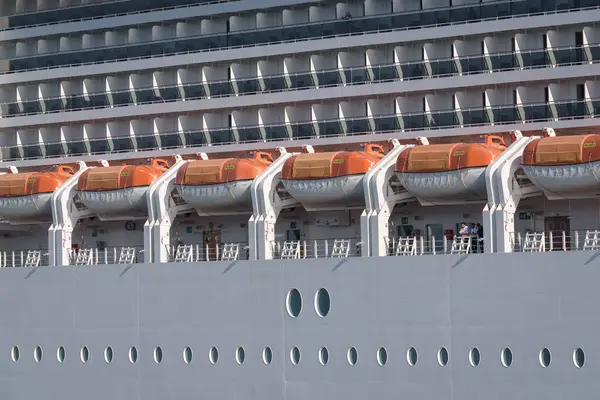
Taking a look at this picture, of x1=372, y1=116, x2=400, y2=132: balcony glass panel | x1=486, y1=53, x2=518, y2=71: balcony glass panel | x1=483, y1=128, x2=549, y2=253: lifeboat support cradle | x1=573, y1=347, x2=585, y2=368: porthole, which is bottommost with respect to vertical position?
x1=573, y1=347, x2=585, y2=368: porthole

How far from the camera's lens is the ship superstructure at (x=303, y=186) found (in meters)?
33.4

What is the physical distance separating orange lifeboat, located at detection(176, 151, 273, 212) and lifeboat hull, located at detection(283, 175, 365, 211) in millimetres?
1302

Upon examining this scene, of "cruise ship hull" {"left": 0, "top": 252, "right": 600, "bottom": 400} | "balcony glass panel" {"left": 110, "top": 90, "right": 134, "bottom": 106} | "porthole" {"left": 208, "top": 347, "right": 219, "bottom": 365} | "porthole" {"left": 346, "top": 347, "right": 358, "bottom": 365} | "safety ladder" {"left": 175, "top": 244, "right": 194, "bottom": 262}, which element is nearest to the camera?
"cruise ship hull" {"left": 0, "top": 252, "right": 600, "bottom": 400}

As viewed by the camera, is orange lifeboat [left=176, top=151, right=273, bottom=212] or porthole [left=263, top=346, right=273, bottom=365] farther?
orange lifeboat [left=176, top=151, right=273, bottom=212]

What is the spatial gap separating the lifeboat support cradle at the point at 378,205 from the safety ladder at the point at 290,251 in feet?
5.27

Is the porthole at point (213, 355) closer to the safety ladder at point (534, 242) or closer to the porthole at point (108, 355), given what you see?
the porthole at point (108, 355)

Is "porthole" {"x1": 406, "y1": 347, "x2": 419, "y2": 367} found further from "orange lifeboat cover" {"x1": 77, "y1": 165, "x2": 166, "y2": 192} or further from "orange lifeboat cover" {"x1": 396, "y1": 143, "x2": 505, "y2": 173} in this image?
"orange lifeboat cover" {"x1": 77, "y1": 165, "x2": 166, "y2": 192}

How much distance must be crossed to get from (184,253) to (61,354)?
4.13 m

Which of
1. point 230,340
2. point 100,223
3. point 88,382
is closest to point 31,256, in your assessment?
point 100,223

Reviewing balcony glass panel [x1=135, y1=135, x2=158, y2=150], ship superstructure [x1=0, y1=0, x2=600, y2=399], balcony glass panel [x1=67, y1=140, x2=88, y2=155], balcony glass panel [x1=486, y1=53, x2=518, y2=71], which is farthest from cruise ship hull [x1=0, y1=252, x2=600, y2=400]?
balcony glass panel [x1=486, y1=53, x2=518, y2=71]

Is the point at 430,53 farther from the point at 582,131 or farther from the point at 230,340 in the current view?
the point at 230,340

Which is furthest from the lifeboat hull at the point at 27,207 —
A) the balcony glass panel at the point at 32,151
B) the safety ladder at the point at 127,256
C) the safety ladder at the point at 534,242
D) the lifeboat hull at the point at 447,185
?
the safety ladder at the point at 534,242

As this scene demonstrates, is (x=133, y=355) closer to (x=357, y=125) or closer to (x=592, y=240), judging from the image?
(x=357, y=125)

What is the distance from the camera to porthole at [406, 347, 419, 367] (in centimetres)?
3353
